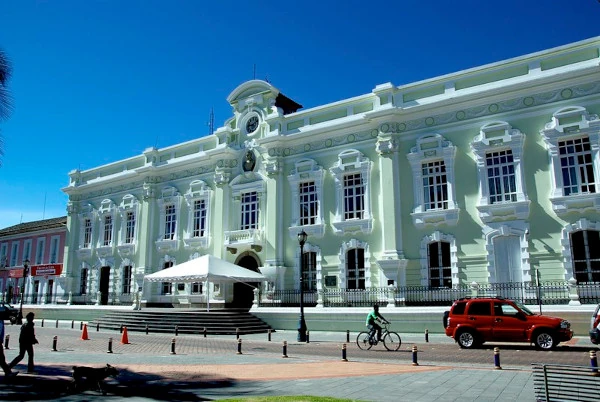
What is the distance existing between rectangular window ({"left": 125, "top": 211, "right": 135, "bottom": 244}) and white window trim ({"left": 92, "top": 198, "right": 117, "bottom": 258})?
1.26 m

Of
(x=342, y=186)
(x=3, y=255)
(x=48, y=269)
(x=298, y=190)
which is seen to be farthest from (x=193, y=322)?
(x=3, y=255)

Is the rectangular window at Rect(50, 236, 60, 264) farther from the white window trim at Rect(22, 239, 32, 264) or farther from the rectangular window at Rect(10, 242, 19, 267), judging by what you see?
the rectangular window at Rect(10, 242, 19, 267)

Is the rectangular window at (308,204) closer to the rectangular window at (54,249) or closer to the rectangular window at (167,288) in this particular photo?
the rectangular window at (167,288)

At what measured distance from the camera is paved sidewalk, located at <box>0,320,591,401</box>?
9.43 meters

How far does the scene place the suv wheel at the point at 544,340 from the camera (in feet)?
51.5

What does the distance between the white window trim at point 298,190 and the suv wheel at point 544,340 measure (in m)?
13.8

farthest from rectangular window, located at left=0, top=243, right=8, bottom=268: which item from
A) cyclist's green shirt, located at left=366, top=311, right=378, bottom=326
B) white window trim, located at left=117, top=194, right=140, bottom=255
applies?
cyclist's green shirt, located at left=366, top=311, right=378, bottom=326

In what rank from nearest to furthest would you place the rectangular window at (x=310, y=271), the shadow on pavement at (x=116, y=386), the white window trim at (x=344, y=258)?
the shadow on pavement at (x=116, y=386) → the white window trim at (x=344, y=258) → the rectangular window at (x=310, y=271)

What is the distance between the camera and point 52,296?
41.5 meters

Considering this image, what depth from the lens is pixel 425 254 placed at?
971 inches

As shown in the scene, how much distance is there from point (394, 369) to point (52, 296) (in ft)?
120

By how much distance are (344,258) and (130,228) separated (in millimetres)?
18827

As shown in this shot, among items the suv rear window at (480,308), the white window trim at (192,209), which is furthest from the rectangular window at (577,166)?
the white window trim at (192,209)

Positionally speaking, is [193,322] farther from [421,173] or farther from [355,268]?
[421,173]
